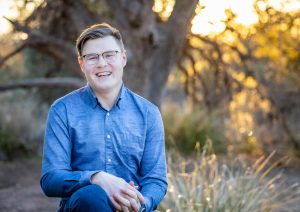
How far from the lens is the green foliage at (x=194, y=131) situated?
971cm

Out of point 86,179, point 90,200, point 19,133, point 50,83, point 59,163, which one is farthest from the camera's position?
point 19,133

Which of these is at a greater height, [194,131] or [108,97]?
[108,97]

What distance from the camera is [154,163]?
10.8ft

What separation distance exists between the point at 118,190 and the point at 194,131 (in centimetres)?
715

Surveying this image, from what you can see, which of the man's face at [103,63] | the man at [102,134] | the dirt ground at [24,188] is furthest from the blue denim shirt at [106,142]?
the dirt ground at [24,188]

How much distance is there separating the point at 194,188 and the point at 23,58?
436 inches

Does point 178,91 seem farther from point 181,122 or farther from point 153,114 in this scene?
point 153,114

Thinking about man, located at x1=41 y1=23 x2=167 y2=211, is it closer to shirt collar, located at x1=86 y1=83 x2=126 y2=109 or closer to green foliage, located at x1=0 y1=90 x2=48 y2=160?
shirt collar, located at x1=86 y1=83 x2=126 y2=109

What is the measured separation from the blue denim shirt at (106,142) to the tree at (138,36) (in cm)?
312

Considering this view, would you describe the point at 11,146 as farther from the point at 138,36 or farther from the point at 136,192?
the point at 136,192

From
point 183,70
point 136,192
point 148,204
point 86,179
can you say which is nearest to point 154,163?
point 148,204

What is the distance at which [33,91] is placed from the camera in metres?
15.5

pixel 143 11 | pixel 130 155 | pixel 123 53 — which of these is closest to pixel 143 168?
pixel 130 155

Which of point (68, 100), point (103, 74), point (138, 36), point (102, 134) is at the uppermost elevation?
point (138, 36)
